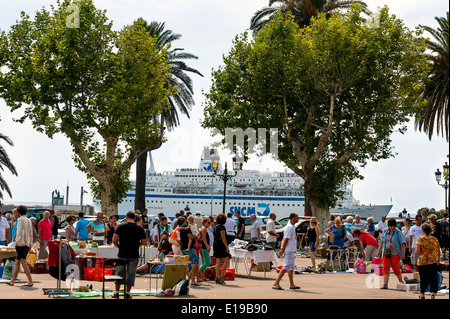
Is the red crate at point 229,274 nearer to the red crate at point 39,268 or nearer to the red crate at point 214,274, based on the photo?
the red crate at point 214,274

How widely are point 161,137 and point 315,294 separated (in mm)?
20878

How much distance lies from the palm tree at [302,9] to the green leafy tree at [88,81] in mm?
7829

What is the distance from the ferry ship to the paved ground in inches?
2432

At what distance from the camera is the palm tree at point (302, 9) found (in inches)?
1384

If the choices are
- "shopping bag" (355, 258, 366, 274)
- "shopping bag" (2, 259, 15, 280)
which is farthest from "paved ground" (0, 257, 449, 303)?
"shopping bag" (355, 258, 366, 274)

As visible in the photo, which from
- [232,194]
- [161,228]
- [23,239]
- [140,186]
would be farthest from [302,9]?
[232,194]

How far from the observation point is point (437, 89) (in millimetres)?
31859

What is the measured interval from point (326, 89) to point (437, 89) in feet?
17.7

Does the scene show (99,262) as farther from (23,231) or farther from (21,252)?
(23,231)

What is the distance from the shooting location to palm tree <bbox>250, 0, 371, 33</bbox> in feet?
115

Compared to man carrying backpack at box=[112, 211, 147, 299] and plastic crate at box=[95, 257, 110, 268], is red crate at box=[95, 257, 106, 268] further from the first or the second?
man carrying backpack at box=[112, 211, 147, 299]

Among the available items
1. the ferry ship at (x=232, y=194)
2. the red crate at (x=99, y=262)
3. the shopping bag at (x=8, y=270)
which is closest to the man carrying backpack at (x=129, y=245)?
the red crate at (x=99, y=262)

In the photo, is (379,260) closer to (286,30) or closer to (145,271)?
(145,271)
